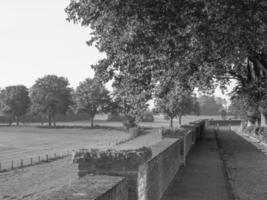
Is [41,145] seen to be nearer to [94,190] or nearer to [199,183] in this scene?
[199,183]

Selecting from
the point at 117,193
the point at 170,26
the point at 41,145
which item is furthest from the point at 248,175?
the point at 41,145

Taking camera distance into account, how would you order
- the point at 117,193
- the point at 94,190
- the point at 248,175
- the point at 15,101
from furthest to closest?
the point at 15,101 < the point at 248,175 < the point at 117,193 < the point at 94,190

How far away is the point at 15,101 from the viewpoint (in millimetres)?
112312

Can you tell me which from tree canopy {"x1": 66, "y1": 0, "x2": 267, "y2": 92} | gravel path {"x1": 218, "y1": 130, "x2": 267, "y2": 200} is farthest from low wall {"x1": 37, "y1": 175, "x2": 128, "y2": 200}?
gravel path {"x1": 218, "y1": 130, "x2": 267, "y2": 200}

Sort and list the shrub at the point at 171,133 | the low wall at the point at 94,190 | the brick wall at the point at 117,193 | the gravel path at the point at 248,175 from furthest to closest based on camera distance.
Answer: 1. the shrub at the point at 171,133
2. the gravel path at the point at 248,175
3. the brick wall at the point at 117,193
4. the low wall at the point at 94,190

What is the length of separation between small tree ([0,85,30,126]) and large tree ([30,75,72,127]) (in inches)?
374

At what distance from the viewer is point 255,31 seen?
39.9ft

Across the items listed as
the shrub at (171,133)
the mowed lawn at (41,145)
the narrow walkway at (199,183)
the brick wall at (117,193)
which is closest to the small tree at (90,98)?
the mowed lawn at (41,145)

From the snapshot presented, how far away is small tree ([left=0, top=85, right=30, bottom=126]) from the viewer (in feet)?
367

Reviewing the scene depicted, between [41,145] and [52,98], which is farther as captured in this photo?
[52,98]

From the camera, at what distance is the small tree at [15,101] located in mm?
111875

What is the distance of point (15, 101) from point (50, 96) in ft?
51.1

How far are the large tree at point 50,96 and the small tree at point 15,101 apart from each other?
951 centimetres

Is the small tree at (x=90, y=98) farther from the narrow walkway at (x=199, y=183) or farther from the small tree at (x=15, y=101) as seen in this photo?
the narrow walkway at (x=199, y=183)
